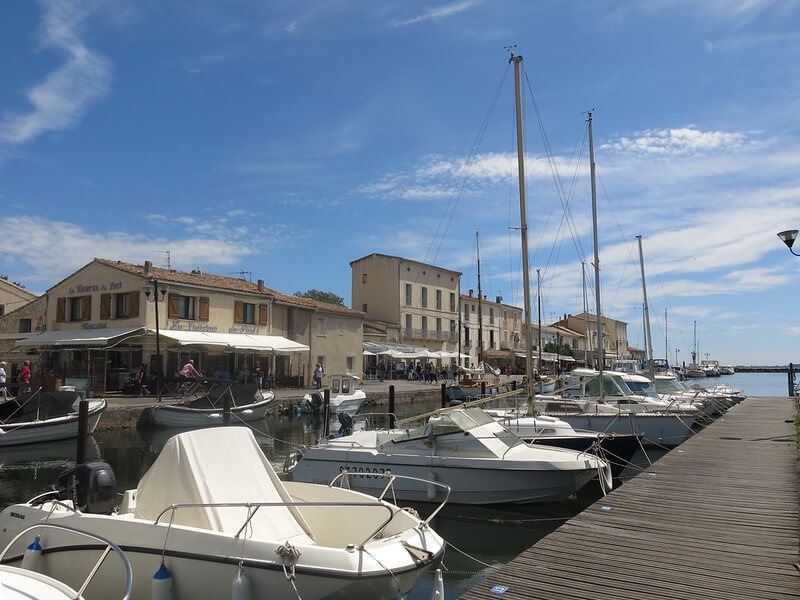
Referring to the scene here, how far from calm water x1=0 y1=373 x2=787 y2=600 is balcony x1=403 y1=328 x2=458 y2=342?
30.7 meters

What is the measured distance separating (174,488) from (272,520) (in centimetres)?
117

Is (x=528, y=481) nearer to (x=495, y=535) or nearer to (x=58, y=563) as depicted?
(x=495, y=535)

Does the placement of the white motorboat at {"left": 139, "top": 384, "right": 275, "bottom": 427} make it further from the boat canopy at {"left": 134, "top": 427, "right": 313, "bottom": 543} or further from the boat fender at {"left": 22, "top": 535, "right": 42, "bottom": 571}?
the boat fender at {"left": 22, "top": 535, "right": 42, "bottom": 571}

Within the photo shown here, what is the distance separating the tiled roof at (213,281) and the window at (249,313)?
0.82 metres

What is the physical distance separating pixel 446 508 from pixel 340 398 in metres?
17.1

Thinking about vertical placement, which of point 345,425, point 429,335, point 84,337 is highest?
point 429,335

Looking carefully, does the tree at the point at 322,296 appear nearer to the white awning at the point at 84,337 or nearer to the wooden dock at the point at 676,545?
the white awning at the point at 84,337

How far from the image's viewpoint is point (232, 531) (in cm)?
661

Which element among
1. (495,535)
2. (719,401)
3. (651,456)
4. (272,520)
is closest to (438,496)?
(495,535)

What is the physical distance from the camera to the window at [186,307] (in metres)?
31.8

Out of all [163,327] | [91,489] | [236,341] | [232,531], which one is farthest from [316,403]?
[232,531]

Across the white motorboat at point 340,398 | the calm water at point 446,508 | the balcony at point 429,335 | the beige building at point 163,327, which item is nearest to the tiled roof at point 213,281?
the beige building at point 163,327

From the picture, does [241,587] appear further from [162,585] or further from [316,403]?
[316,403]

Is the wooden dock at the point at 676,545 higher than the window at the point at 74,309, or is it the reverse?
the window at the point at 74,309
